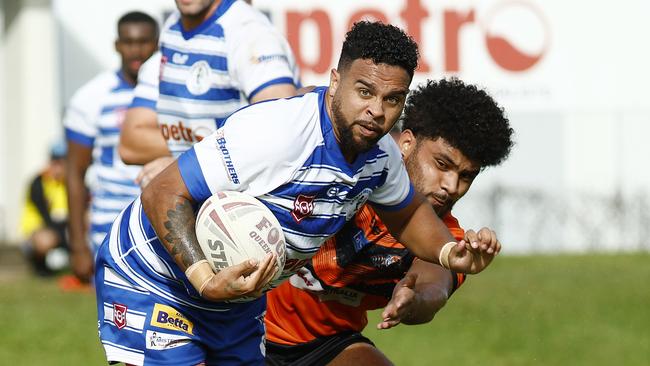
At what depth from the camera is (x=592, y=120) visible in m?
21.0

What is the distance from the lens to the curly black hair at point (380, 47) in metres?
5.16

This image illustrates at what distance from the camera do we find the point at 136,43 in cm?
1023

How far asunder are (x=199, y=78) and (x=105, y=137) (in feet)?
12.5

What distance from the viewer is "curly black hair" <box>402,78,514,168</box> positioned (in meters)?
6.15

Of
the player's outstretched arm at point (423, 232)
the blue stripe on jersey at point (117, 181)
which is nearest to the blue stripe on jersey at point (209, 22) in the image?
the player's outstretched arm at point (423, 232)

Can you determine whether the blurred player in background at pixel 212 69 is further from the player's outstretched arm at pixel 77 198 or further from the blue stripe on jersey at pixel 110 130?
the player's outstretched arm at pixel 77 198

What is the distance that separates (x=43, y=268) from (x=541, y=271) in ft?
20.9

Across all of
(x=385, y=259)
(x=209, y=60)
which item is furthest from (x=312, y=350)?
(x=209, y=60)

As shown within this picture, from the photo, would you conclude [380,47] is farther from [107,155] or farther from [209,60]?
[107,155]

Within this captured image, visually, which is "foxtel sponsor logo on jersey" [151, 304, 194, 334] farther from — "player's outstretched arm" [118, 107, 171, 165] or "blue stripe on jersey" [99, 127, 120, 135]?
"blue stripe on jersey" [99, 127, 120, 135]

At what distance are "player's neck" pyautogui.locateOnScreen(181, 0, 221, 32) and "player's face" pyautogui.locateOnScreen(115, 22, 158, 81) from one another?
11.2 feet

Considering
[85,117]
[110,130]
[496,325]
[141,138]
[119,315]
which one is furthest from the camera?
[496,325]

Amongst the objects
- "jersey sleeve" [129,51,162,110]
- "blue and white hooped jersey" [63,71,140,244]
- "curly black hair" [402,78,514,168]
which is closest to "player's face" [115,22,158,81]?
"blue and white hooped jersey" [63,71,140,244]

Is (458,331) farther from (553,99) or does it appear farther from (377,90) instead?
(553,99)
